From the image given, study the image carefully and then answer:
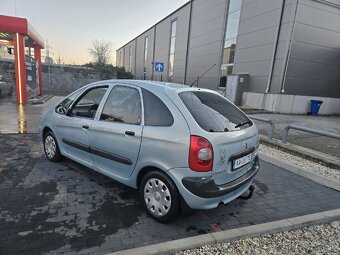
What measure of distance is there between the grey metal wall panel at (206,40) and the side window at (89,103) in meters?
16.9

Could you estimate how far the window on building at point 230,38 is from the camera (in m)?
17.5

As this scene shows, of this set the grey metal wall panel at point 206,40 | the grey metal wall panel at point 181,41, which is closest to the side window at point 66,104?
the grey metal wall panel at point 206,40

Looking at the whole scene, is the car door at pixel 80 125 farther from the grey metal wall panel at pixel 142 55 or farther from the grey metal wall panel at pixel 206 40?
the grey metal wall panel at pixel 142 55

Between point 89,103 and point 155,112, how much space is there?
1742mm

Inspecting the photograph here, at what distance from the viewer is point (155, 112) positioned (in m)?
2.87

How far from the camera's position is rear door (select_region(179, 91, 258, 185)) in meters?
2.60

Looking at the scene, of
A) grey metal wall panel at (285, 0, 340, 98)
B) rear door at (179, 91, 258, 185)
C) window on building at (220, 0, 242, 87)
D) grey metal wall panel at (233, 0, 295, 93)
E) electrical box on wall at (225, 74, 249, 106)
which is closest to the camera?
rear door at (179, 91, 258, 185)

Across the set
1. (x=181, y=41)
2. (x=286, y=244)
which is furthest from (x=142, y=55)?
(x=286, y=244)

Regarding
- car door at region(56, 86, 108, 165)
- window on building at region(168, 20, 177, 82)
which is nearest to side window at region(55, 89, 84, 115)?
car door at region(56, 86, 108, 165)

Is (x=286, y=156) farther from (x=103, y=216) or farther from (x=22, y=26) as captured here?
(x=22, y=26)

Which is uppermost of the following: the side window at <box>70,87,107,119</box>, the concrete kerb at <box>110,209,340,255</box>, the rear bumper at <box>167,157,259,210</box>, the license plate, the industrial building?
the industrial building

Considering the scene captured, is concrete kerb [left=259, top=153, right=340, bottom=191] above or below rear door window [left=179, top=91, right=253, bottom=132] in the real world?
below

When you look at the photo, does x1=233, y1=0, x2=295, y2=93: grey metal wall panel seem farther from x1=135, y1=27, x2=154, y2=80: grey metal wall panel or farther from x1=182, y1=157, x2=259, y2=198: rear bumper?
x1=135, y1=27, x2=154, y2=80: grey metal wall panel

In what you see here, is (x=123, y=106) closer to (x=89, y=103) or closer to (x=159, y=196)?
(x=89, y=103)
